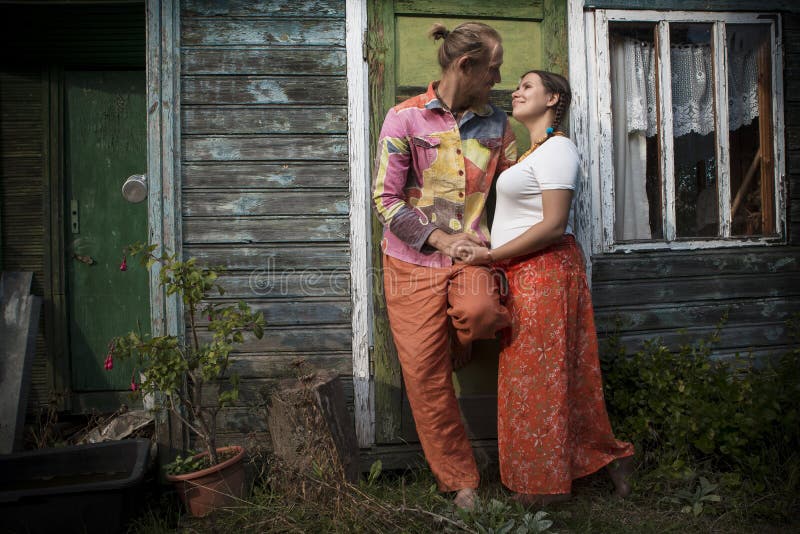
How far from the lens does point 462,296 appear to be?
104 inches

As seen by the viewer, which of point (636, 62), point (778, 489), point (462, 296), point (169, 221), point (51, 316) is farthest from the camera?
point (51, 316)

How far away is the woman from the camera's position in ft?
8.56

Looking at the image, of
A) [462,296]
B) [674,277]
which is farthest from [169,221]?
[674,277]

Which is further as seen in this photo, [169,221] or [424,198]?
[169,221]

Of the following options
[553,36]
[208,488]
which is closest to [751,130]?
[553,36]

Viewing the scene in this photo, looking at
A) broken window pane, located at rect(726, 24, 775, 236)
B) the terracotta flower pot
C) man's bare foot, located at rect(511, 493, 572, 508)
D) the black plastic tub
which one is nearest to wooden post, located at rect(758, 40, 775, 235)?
broken window pane, located at rect(726, 24, 775, 236)

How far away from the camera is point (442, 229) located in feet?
9.27

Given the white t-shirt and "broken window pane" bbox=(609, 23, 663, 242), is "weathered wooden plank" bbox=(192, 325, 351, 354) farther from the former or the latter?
"broken window pane" bbox=(609, 23, 663, 242)

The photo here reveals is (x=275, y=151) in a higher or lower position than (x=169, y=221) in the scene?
higher

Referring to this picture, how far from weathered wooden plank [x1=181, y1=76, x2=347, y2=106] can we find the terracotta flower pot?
1.92 metres

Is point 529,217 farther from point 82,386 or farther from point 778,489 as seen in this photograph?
point 82,386

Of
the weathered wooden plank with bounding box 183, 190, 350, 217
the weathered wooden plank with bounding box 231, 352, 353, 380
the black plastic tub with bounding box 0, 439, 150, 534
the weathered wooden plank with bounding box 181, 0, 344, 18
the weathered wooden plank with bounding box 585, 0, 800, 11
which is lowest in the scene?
the black plastic tub with bounding box 0, 439, 150, 534

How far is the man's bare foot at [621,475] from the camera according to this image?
9.46 feet

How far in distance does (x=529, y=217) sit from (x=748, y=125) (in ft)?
6.66
